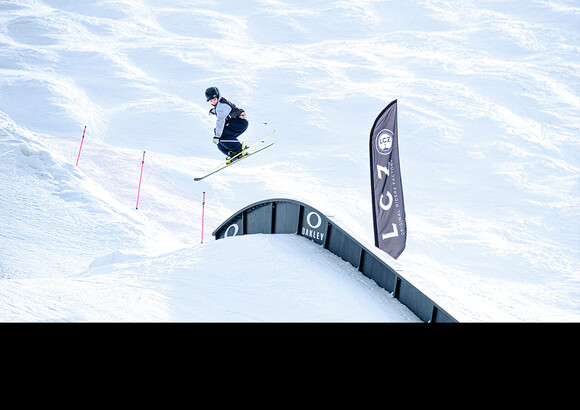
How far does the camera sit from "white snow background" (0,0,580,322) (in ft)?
23.9

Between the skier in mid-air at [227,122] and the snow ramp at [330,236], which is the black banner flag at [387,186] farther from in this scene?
Answer: the skier in mid-air at [227,122]

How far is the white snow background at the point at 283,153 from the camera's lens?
7270mm

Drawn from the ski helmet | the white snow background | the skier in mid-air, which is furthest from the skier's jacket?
the white snow background

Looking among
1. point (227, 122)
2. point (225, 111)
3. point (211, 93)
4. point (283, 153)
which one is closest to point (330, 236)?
point (211, 93)

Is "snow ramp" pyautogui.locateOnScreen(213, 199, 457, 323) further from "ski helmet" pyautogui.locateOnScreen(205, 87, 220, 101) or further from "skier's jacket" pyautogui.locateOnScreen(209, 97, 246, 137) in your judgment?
"ski helmet" pyautogui.locateOnScreen(205, 87, 220, 101)

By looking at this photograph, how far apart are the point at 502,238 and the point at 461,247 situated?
4.30 ft

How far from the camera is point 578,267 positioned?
14.5 meters

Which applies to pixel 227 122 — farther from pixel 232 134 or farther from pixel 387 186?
pixel 387 186

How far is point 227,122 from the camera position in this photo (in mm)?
11656

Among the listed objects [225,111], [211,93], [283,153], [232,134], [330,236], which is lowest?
[330,236]

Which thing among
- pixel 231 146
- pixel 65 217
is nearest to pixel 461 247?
pixel 231 146

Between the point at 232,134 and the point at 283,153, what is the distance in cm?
1052

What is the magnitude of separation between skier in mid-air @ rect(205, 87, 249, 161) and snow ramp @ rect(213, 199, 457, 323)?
199 centimetres
